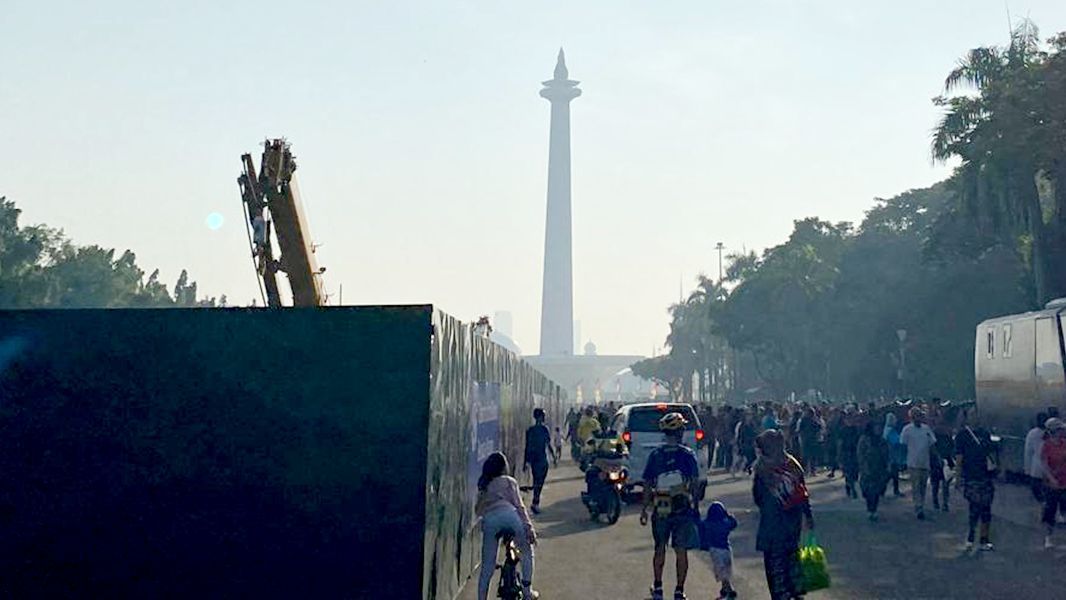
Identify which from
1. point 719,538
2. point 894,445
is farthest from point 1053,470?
point 894,445

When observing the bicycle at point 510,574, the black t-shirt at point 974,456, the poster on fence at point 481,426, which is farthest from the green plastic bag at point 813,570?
the black t-shirt at point 974,456

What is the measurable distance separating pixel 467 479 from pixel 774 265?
81.4 meters

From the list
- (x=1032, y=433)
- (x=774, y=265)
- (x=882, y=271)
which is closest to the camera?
(x=1032, y=433)

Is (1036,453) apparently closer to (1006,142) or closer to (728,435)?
(728,435)

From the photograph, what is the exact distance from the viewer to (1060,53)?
131 feet

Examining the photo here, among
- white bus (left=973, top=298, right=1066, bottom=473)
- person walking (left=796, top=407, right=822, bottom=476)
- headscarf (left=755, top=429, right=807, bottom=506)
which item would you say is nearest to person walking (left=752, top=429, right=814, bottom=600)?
headscarf (left=755, top=429, right=807, bottom=506)

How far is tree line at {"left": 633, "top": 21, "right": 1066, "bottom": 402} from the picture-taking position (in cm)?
4172

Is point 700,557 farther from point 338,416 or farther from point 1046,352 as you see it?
point 1046,352

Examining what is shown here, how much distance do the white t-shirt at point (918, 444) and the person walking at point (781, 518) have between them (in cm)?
1022

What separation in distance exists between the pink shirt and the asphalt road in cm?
254

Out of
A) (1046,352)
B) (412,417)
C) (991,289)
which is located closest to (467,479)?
(412,417)

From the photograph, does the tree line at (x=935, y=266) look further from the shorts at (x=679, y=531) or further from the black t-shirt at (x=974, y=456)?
the shorts at (x=679, y=531)

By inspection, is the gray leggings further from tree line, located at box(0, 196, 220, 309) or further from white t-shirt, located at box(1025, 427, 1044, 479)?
tree line, located at box(0, 196, 220, 309)

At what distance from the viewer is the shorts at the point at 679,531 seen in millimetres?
12406
